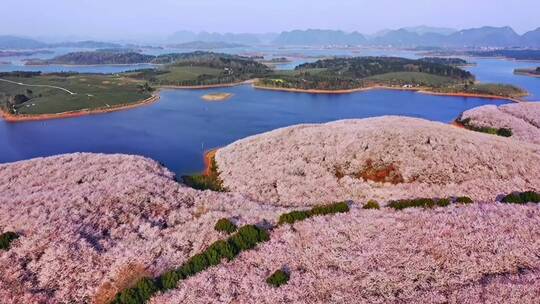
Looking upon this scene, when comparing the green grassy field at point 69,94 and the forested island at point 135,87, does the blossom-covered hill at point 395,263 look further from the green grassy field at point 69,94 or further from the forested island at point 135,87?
the green grassy field at point 69,94

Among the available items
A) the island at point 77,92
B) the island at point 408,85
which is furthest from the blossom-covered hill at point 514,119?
the island at point 77,92

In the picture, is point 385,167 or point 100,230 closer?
point 100,230

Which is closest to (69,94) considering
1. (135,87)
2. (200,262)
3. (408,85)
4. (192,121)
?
(135,87)

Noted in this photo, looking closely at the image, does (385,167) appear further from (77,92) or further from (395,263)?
(77,92)

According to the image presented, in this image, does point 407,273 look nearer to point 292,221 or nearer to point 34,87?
point 292,221

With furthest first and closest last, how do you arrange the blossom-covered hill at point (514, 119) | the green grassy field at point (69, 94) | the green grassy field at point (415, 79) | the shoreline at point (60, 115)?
the green grassy field at point (415, 79) < the green grassy field at point (69, 94) < the shoreline at point (60, 115) < the blossom-covered hill at point (514, 119)
